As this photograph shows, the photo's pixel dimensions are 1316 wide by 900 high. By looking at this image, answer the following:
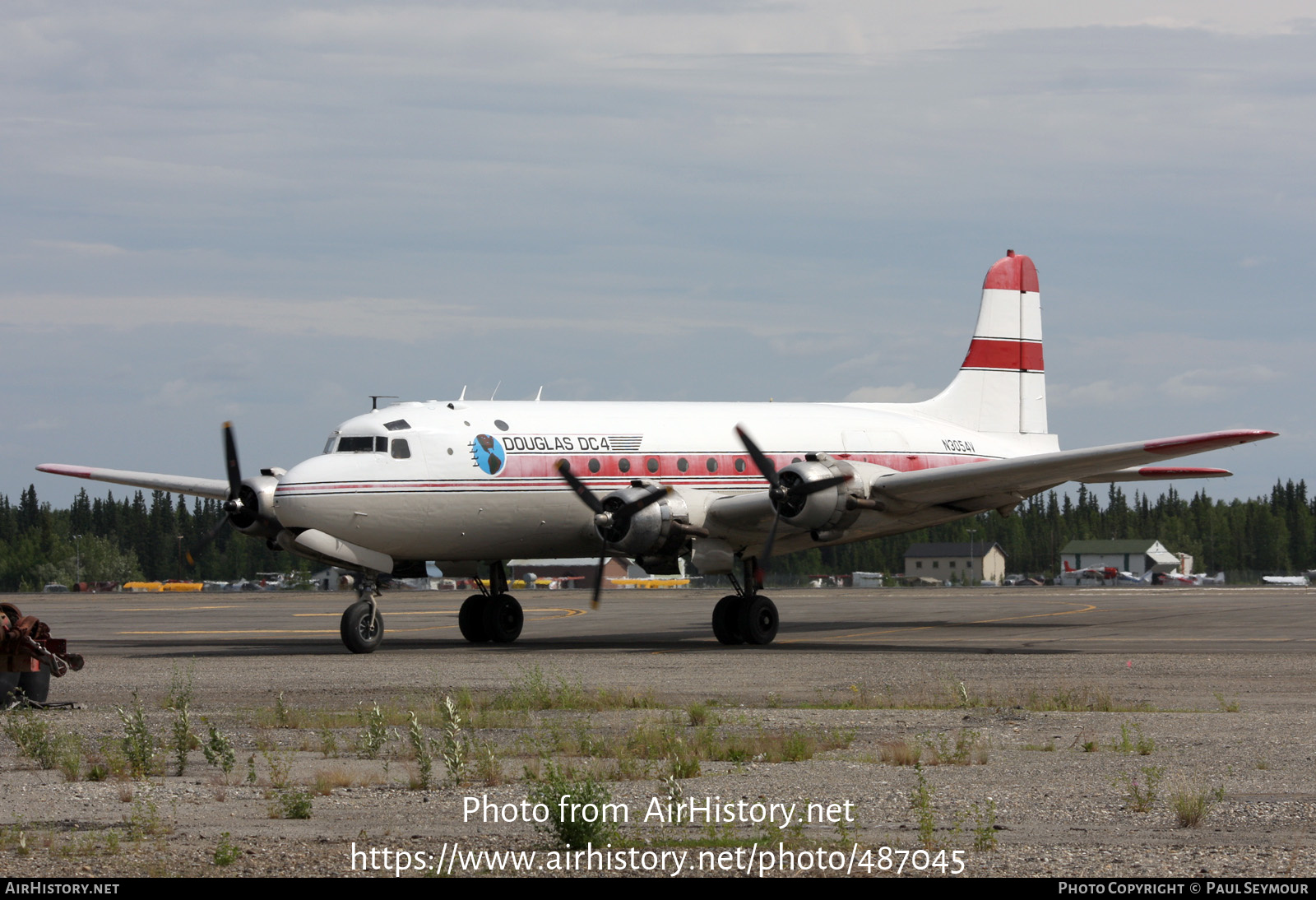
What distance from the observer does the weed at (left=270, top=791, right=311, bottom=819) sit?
30.0ft

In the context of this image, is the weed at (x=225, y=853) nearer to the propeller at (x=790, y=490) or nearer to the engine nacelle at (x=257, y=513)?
the propeller at (x=790, y=490)

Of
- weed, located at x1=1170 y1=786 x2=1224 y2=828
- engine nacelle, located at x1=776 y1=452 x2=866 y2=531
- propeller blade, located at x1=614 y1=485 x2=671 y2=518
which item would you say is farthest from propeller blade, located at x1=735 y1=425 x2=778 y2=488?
weed, located at x1=1170 y1=786 x2=1224 y2=828

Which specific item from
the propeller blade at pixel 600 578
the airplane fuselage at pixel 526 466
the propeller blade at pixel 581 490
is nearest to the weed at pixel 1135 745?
the propeller blade at pixel 600 578

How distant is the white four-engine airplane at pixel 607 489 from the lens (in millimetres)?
24250

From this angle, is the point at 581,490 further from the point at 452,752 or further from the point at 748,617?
the point at 452,752

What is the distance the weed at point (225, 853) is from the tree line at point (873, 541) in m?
127

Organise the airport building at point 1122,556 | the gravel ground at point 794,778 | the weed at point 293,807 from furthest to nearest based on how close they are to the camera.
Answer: the airport building at point 1122,556 → the weed at point 293,807 → the gravel ground at point 794,778

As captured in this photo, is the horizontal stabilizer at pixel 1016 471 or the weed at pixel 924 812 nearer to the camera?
the weed at pixel 924 812

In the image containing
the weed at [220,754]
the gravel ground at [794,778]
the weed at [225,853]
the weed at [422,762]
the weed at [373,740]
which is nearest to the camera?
the weed at [225,853]

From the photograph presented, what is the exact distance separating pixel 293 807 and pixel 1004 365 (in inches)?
1086

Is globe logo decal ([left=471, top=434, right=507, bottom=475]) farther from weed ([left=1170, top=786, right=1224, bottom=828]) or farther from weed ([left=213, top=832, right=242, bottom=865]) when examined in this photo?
weed ([left=213, top=832, right=242, bottom=865])

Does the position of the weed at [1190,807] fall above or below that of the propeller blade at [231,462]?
below

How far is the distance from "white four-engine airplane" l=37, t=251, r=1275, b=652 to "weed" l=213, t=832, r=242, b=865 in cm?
1597
